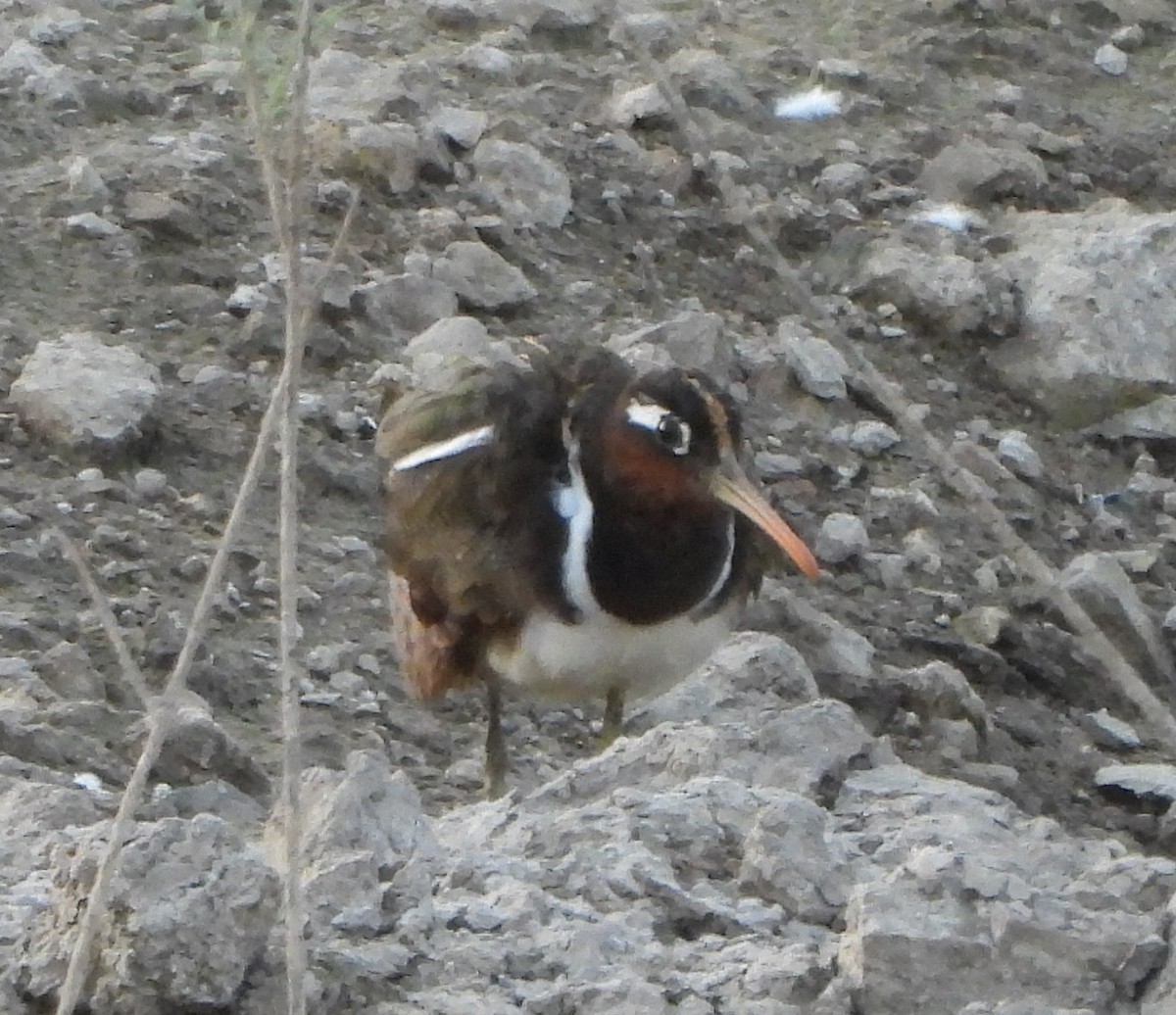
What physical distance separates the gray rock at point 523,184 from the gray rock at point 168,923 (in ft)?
9.47

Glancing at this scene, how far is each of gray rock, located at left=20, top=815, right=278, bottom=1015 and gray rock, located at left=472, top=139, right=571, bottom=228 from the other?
2.89m

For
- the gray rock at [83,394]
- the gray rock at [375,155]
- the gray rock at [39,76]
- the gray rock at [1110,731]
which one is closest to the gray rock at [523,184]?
the gray rock at [375,155]

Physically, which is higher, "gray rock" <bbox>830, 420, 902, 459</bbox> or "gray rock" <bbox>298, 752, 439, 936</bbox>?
"gray rock" <bbox>298, 752, 439, 936</bbox>

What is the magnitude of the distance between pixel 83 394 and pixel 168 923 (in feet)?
6.48

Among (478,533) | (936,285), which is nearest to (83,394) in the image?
(478,533)

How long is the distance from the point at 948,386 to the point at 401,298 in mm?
1217

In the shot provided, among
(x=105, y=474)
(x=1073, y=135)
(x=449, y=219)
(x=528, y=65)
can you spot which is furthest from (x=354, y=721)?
(x=1073, y=135)

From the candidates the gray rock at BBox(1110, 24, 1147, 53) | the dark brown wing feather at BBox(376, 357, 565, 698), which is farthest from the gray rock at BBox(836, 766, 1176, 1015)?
the gray rock at BBox(1110, 24, 1147, 53)

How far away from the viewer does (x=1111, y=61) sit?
6.24 m

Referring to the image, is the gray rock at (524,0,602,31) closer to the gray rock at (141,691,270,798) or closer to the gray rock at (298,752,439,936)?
the gray rock at (141,691,270,798)

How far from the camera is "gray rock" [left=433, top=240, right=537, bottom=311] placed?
4.77m

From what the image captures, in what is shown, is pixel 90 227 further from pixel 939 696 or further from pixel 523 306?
pixel 939 696

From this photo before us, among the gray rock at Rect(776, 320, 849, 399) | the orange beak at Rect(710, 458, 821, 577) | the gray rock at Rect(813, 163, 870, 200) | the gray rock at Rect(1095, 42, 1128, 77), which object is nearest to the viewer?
the orange beak at Rect(710, 458, 821, 577)

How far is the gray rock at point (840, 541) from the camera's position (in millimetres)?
4402
